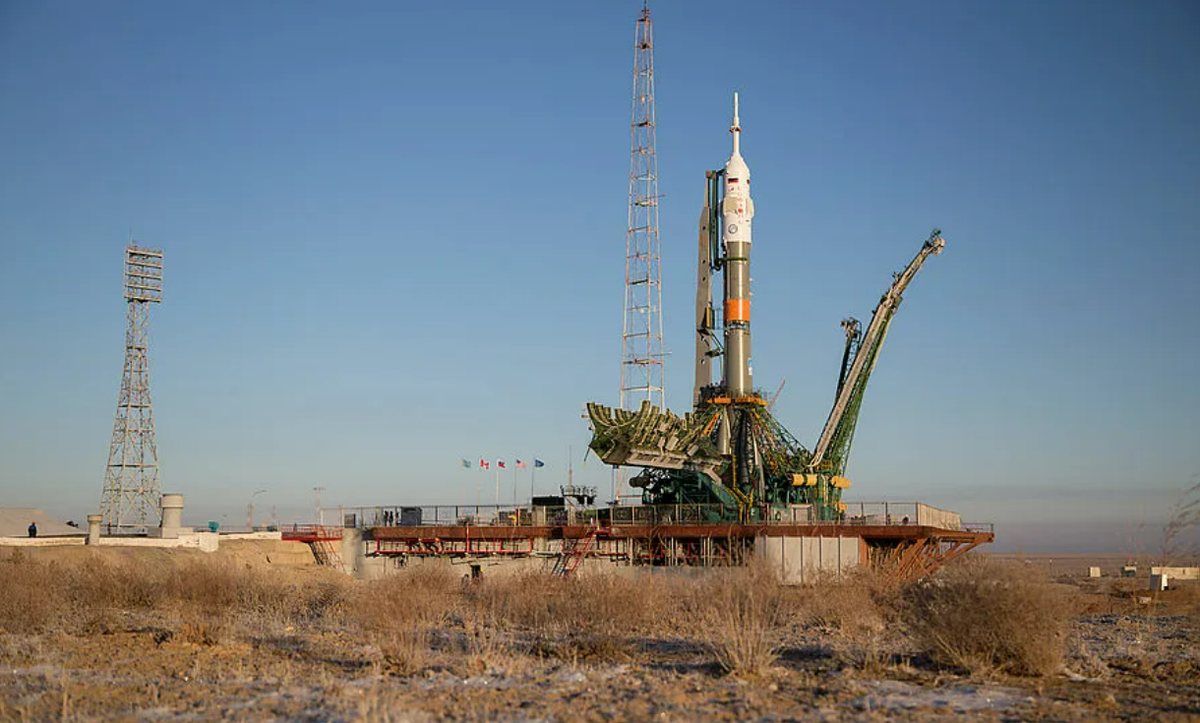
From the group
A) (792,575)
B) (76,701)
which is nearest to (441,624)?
(76,701)

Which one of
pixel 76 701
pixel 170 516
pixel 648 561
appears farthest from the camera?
pixel 170 516

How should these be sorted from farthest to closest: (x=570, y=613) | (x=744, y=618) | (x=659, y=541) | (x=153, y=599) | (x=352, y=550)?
(x=352, y=550) < (x=659, y=541) < (x=153, y=599) < (x=570, y=613) < (x=744, y=618)

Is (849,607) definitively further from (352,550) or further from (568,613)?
(352,550)

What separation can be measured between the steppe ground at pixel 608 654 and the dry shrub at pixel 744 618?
3.5 inches

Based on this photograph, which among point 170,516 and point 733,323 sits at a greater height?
point 733,323

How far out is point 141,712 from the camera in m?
20.1

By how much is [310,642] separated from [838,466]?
46.8 metres

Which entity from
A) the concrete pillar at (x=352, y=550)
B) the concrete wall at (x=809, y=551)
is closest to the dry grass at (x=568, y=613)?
the concrete wall at (x=809, y=551)

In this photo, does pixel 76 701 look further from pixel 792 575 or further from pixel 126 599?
pixel 792 575

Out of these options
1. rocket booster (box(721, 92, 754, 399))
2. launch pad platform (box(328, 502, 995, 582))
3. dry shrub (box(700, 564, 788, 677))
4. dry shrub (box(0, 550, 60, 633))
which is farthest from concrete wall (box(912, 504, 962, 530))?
dry shrub (box(0, 550, 60, 633))

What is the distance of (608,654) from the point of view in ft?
87.1

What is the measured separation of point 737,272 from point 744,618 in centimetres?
4523

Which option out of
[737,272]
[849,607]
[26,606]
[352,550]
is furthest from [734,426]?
[26,606]

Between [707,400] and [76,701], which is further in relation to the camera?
[707,400]
